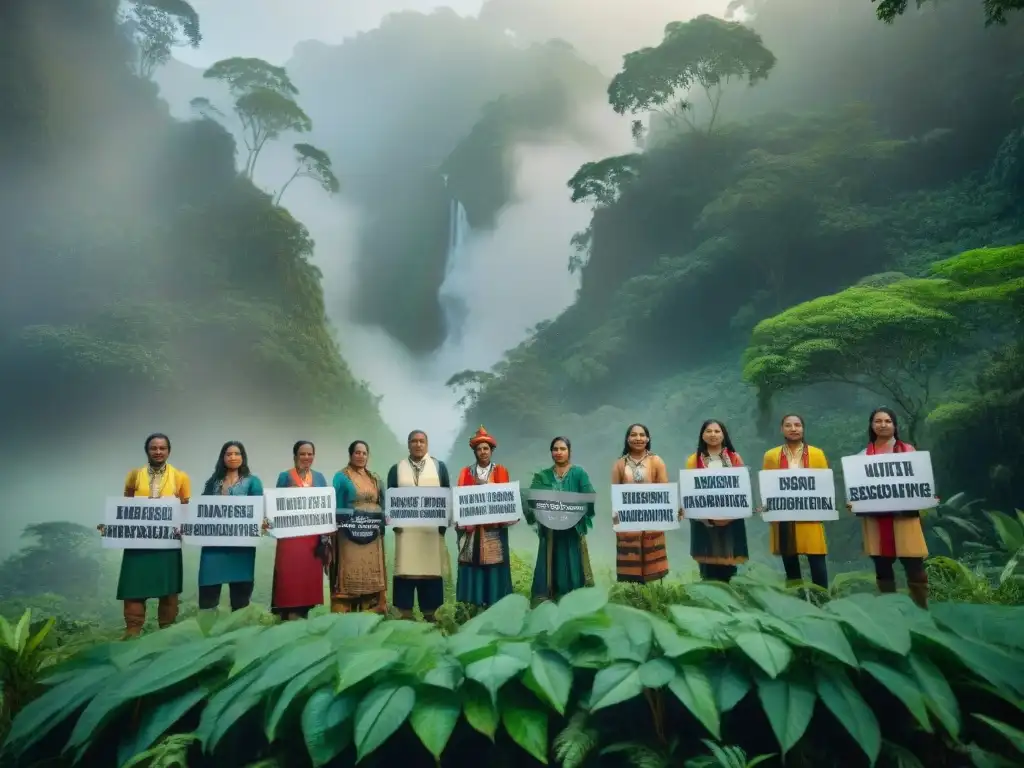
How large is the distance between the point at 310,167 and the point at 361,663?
40.9 feet

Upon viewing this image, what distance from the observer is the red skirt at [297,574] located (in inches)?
159

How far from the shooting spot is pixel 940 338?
8.31m

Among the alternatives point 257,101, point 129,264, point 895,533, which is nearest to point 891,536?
point 895,533

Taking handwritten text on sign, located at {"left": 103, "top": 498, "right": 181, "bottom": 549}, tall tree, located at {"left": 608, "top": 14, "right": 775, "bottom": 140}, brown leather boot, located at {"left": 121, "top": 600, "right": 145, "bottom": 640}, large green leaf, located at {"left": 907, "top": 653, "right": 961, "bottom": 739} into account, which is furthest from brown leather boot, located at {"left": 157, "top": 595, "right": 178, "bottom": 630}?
tall tree, located at {"left": 608, "top": 14, "right": 775, "bottom": 140}

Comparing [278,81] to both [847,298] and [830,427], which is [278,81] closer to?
[847,298]

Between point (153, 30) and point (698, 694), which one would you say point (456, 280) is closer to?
point (153, 30)

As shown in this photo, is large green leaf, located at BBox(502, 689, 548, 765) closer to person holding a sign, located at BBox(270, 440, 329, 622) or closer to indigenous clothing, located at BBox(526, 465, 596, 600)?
indigenous clothing, located at BBox(526, 465, 596, 600)

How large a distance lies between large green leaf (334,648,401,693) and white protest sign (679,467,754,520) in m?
2.44

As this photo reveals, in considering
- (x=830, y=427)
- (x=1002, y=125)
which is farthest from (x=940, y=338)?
(x=1002, y=125)

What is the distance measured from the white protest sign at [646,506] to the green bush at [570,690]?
165cm

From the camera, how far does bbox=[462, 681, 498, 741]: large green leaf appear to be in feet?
6.29

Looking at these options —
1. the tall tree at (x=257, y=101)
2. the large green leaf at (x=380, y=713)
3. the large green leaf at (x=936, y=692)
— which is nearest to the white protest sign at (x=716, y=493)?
the large green leaf at (x=936, y=692)

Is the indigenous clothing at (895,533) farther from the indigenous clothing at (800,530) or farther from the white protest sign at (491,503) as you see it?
the white protest sign at (491,503)

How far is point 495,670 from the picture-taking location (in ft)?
6.40
